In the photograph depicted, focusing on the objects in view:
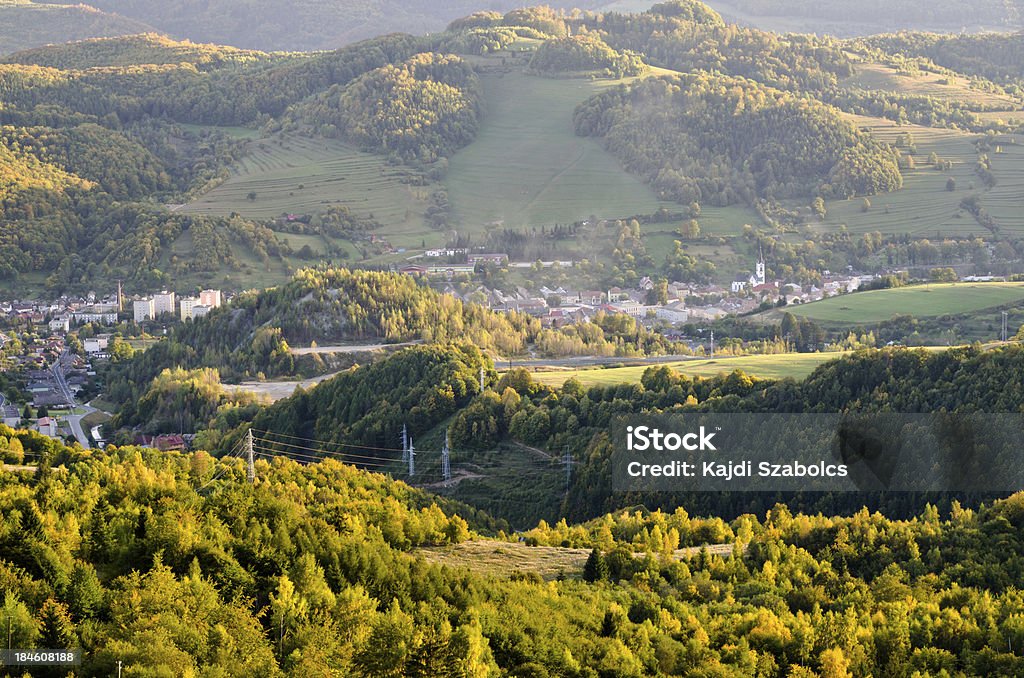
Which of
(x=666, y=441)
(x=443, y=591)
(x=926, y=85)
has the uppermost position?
(x=443, y=591)

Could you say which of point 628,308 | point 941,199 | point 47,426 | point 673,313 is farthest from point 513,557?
point 941,199

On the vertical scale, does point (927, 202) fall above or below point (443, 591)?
below

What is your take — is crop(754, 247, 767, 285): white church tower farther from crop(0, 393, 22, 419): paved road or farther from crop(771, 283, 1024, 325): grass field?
crop(0, 393, 22, 419): paved road

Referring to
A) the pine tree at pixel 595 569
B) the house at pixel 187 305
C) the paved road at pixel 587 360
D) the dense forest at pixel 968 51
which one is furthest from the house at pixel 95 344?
the dense forest at pixel 968 51

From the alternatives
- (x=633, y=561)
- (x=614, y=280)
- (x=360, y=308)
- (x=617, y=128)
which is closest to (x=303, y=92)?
(x=617, y=128)

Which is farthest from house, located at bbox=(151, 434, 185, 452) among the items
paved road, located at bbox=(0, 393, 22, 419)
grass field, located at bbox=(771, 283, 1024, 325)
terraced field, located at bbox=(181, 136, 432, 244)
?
terraced field, located at bbox=(181, 136, 432, 244)
